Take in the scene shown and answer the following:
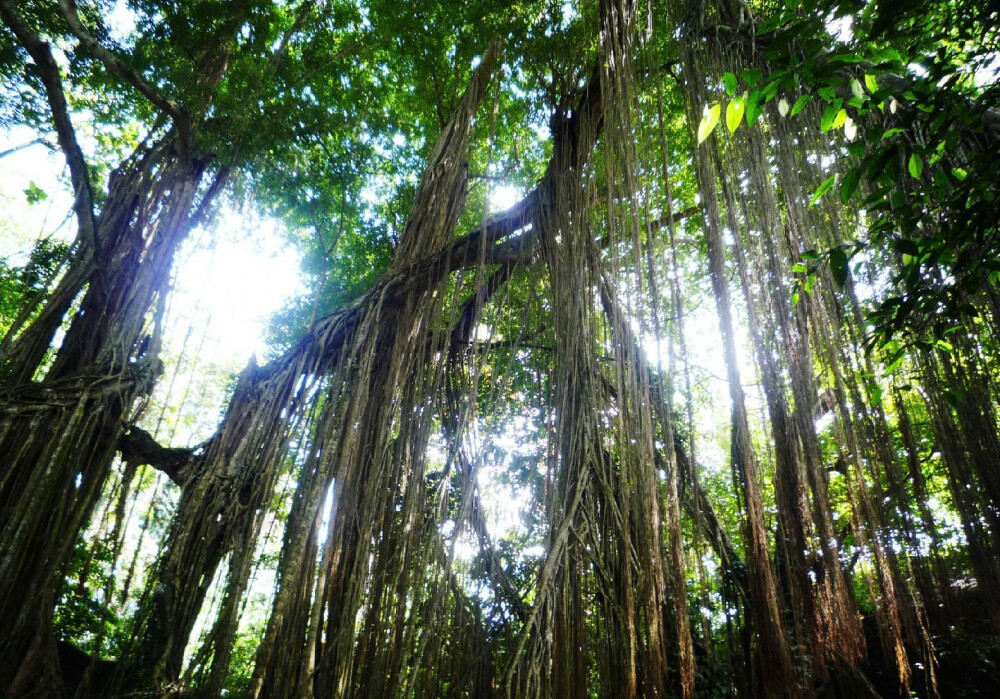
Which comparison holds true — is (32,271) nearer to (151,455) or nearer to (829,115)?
(151,455)

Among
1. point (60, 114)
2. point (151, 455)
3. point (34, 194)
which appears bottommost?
point (151, 455)

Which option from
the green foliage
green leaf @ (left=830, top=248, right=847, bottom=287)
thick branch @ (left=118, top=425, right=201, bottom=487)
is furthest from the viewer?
the green foliage

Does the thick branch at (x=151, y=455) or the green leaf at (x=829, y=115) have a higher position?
the thick branch at (x=151, y=455)

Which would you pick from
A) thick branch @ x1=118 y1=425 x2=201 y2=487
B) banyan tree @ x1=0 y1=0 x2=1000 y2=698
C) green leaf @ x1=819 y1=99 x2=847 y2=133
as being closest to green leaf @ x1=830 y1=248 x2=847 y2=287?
banyan tree @ x1=0 y1=0 x2=1000 y2=698

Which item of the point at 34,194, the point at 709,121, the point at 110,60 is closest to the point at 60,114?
the point at 110,60

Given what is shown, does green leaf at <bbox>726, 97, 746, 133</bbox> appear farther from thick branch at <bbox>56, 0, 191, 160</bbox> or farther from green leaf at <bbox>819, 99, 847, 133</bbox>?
thick branch at <bbox>56, 0, 191, 160</bbox>

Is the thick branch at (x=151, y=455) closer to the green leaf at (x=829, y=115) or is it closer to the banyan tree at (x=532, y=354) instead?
the banyan tree at (x=532, y=354)

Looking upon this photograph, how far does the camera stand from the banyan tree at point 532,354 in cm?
136

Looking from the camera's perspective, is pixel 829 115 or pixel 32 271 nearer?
pixel 829 115

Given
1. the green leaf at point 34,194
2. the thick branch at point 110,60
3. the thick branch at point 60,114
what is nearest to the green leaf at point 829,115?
the thick branch at point 110,60

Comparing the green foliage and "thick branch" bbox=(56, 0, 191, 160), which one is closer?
"thick branch" bbox=(56, 0, 191, 160)

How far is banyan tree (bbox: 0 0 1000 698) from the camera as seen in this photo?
1356mm

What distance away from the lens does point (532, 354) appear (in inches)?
128

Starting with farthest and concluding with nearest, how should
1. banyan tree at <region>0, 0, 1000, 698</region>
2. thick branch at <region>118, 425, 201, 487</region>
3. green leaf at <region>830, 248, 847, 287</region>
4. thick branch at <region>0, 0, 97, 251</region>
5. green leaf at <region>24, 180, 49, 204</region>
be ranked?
green leaf at <region>24, 180, 49, 204</region> → thick branch at <region>118, 425, 201, 487</region> → thick branch at <region>0, 0, 97, 251</region> → banyan tree at <region>0, 0, 1000, 698</region> → green leaf at <region>830, 248, 847, 287</region>
